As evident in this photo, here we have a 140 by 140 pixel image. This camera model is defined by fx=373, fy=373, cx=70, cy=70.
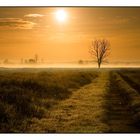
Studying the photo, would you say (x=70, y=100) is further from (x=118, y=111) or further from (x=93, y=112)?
(x=118, y=111)

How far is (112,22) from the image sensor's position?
9.62ft

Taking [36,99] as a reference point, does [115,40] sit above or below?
above

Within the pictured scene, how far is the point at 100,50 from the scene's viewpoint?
2.90m

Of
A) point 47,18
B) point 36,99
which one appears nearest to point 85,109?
Answer: point 36,99

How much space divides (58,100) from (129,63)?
Answer: 0.62m

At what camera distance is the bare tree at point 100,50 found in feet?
9.52

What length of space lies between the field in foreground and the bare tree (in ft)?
0.31

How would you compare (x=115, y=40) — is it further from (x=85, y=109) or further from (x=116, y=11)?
(x=85, y=109)

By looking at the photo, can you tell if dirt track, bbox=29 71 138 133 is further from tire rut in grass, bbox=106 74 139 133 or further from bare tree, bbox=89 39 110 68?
bare tree, bbox=89 39 110 68

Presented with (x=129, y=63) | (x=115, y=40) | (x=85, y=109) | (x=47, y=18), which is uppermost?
(x=47, y=18)

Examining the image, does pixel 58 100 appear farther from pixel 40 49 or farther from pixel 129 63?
pixel 129 63

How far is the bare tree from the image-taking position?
9.52 ft

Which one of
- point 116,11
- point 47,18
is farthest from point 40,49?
point 116,11
